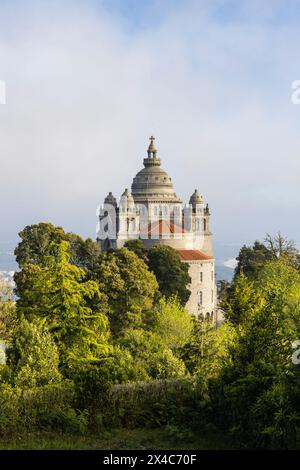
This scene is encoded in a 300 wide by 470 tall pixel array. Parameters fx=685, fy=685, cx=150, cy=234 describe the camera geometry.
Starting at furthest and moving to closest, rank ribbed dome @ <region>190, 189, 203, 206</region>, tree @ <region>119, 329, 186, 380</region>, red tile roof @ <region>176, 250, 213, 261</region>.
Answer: ribbed dome @ <region>190, 189, 203, 206</region> → red tile roof @ <region>176, 250, 213, 261</region> → tree @ <region>119, 329, 186, 380</region>

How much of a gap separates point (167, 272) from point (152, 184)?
34.1 metres

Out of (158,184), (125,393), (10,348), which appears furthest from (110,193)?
(125,393)

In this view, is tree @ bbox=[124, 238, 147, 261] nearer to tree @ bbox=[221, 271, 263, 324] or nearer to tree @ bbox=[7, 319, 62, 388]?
tree @ bbox=[221, 271, 263, 324]

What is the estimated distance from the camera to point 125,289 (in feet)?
146

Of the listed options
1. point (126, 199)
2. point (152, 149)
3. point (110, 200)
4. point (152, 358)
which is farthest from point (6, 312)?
point (152, 149)

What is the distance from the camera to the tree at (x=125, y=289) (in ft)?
142

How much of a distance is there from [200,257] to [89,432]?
52174mm

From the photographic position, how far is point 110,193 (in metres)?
77.6

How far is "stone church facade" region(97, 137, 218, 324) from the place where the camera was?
67250 millimetres

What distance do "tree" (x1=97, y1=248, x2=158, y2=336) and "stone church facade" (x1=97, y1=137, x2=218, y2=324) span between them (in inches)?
702

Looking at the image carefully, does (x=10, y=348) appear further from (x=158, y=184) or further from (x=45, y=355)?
(x=158, y=184)

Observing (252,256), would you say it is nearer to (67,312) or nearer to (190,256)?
(190,256)

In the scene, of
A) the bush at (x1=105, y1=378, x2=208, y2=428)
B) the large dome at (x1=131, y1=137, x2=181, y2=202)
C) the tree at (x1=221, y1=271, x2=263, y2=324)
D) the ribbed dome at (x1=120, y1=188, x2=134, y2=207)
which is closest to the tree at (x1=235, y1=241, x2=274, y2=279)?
the ribbed dome at (x1=120, y1=188, x2=134, y2=207)
